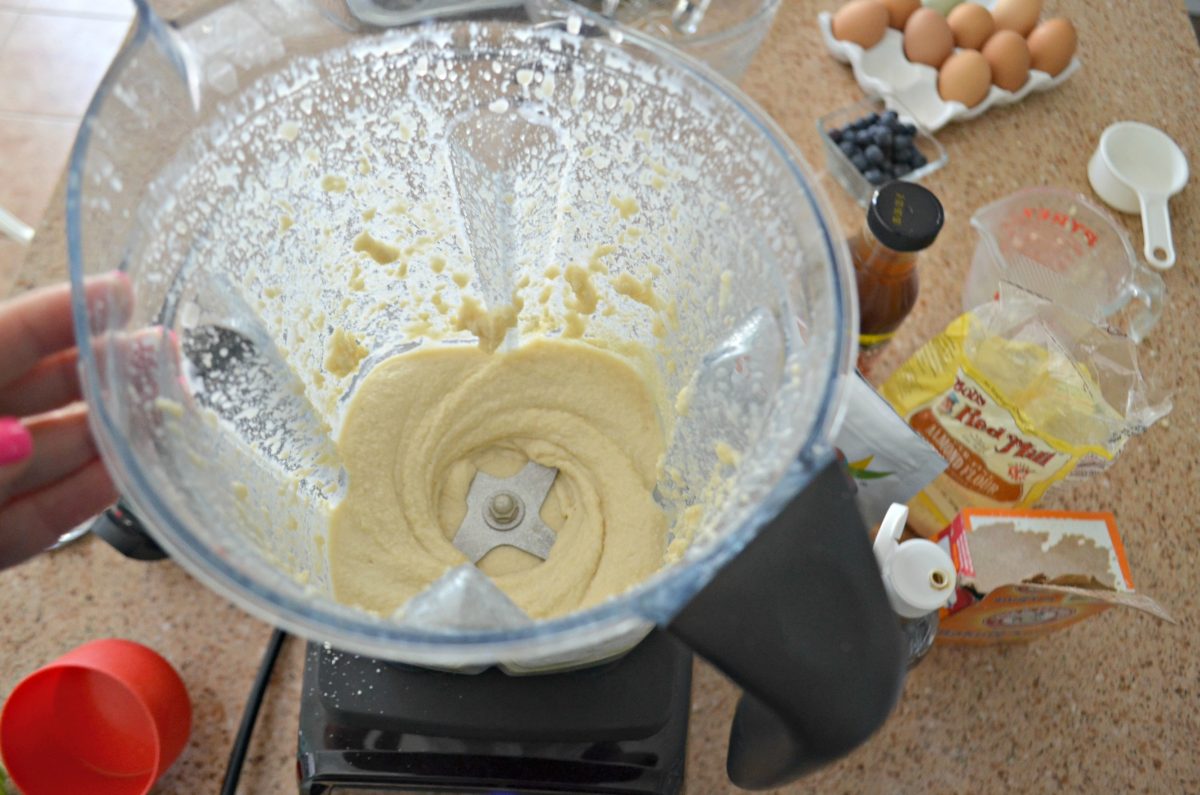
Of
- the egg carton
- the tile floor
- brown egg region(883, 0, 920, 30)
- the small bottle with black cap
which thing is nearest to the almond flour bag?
the small bottle with black cap

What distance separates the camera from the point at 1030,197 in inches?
32.4

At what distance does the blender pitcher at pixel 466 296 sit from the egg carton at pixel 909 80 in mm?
467

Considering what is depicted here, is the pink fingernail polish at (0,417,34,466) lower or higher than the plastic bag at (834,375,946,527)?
higher

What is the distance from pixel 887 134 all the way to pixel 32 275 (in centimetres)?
81

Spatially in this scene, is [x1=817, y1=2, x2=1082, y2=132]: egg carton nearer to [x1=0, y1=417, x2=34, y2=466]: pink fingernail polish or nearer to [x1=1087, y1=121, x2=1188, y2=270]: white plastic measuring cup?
[x1=1087, y1=121, x2=1188, y2=270]: white plastic measuring cup

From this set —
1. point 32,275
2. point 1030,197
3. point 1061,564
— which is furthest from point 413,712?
point 1030,197

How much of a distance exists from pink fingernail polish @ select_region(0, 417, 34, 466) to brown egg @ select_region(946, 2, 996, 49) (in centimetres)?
92

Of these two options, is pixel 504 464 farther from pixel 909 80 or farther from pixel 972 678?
pixel 909 80

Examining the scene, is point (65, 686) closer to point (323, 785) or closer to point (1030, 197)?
point (323, 785)

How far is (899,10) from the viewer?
0.90 m

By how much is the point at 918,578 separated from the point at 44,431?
56 centimetres

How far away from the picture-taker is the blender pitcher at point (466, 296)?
336mm

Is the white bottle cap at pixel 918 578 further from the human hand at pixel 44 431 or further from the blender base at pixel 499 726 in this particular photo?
the human hand at pixel 44 431

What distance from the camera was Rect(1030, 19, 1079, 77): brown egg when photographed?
87cm
